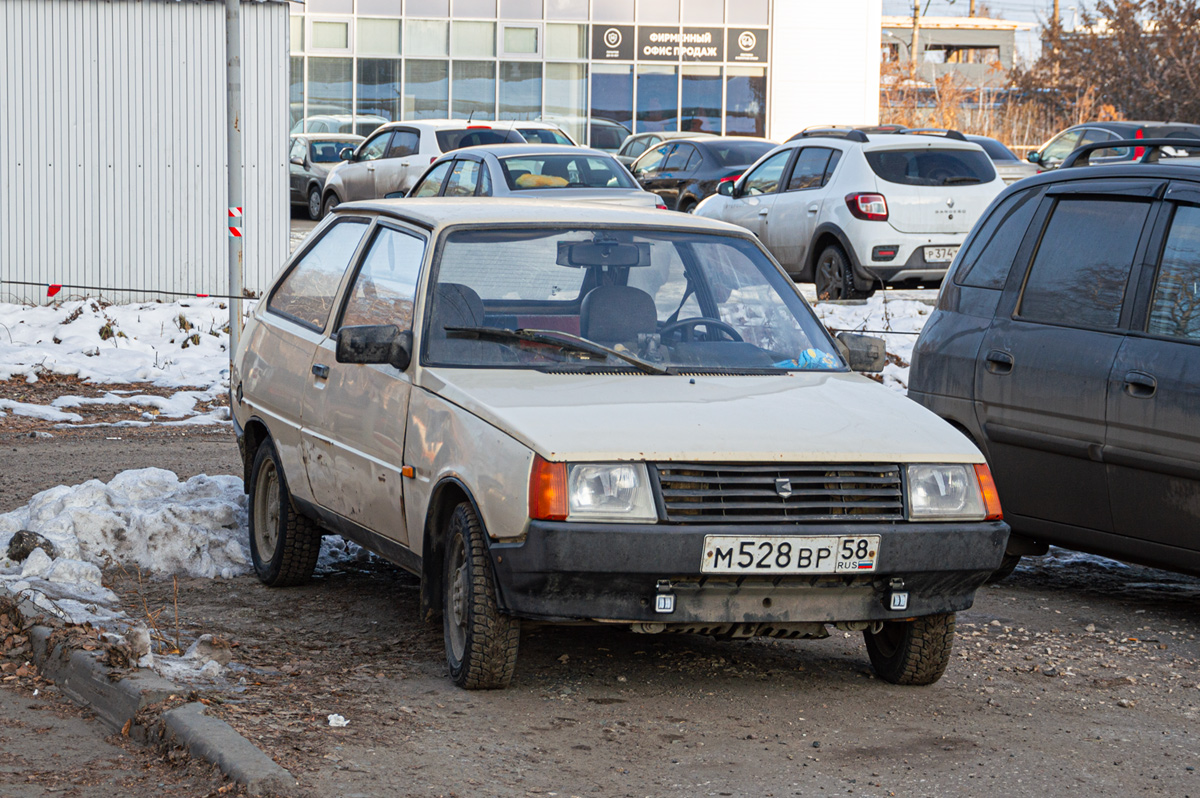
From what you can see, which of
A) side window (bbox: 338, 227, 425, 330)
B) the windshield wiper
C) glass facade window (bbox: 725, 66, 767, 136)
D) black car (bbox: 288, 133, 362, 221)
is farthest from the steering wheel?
glass facade window (bbox: 725, 66, 767, 136)

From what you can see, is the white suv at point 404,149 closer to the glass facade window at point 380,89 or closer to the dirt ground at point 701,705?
the glass facade window at point 380,89

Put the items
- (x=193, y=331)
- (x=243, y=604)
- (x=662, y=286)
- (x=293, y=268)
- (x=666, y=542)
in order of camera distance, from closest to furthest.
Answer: (x=666, y=542) < (x=662, y=286) < (x=243, y=604) < (x=293, y=268) < (x=193, y=331)

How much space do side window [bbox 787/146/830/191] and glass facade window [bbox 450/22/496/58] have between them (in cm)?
2365

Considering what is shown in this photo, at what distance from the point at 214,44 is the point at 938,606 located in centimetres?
1278

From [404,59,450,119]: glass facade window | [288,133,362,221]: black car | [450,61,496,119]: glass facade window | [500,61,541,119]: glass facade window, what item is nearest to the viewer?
[288,133,362,221]: black car

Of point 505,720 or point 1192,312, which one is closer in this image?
point 505,720

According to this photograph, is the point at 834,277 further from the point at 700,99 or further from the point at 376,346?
the point at 700,99

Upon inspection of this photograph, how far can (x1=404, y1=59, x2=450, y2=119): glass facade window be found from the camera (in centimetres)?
3981

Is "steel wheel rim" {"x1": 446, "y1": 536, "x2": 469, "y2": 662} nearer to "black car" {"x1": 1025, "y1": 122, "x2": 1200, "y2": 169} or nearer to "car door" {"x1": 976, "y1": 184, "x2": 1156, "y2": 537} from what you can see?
"car door" {"x1": 976, "y1": 184, "x2": 1156, "y2": 537}

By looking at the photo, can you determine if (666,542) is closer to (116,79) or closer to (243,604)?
(243,604)

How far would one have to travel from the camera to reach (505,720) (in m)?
4.91

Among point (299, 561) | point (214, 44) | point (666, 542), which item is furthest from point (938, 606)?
point (214, 44)

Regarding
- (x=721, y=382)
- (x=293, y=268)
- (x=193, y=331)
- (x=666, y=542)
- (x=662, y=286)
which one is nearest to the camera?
(x=666, y=542)

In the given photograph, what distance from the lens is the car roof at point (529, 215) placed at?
5.95 m
